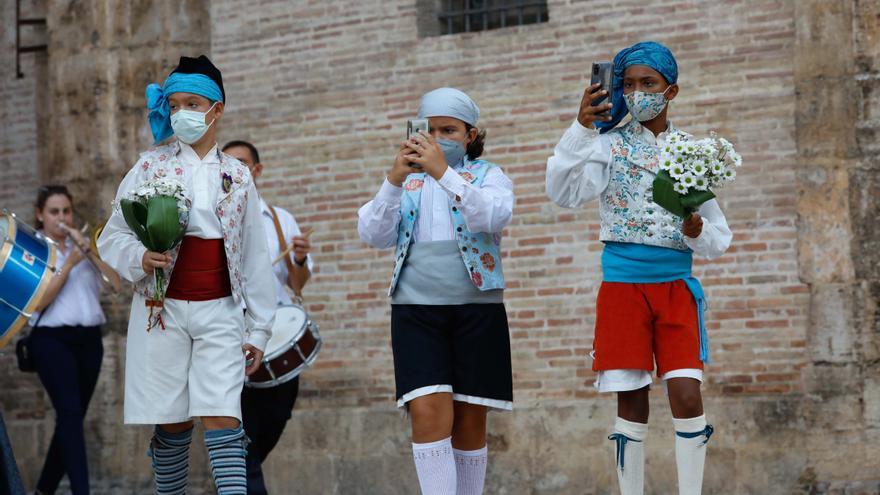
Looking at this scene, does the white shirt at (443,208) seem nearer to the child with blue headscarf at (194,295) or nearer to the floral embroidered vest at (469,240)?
the floral embroidered vest at (469,240)

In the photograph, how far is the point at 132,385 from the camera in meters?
6.38

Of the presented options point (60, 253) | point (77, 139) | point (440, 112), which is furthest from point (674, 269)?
point (77, 139)

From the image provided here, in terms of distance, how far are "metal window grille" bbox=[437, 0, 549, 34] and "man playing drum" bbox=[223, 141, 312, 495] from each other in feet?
9.20

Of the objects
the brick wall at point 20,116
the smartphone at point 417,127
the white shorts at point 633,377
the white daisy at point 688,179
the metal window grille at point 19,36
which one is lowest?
the white shorts at point 633,377

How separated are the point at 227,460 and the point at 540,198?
4180mm

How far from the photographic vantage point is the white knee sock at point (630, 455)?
20.2 ft

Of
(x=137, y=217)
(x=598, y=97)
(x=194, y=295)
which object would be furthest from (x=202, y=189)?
(x=598, y=97)

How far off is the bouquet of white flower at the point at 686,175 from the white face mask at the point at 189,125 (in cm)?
207

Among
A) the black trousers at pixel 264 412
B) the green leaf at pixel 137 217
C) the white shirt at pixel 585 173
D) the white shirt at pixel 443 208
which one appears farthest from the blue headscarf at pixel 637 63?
the black trousers at pixel 264 412

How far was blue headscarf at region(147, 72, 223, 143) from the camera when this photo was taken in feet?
21.5

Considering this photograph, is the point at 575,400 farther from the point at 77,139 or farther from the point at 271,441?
the point at 77,139

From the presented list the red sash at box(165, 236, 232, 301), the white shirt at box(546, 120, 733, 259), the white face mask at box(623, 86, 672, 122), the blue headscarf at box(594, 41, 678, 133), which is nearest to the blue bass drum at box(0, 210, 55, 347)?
the red sash at box(165, 236, 232, 301)

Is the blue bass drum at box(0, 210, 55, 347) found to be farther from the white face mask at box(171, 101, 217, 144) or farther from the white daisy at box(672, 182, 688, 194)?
the white daisy at box(672, 182, 688, 194)

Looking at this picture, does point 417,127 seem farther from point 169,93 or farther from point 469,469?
point 469,469
